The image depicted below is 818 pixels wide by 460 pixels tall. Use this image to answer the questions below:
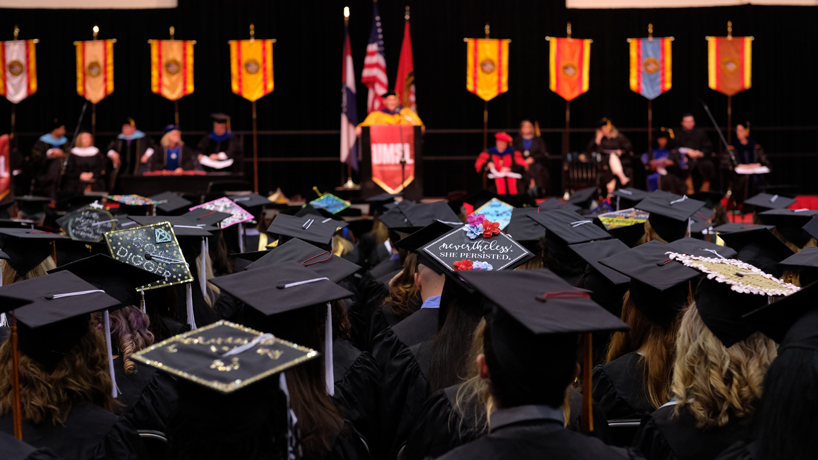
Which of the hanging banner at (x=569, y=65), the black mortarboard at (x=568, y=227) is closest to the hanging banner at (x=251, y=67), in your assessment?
the hanging banner at (x=569, y=65)

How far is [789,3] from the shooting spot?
49.7ft

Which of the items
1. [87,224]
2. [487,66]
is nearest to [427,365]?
[87,224]

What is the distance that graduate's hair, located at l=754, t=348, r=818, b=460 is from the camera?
133 cm

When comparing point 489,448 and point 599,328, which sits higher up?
point 599,328

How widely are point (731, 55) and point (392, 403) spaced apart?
45.0 feet

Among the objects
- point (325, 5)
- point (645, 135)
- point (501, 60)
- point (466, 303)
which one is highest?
point (325, 5)

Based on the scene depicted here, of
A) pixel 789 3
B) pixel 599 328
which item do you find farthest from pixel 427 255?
pixel 789 3

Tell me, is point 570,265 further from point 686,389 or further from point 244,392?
point 244,392

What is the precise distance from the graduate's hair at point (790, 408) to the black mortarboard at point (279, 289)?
122 cm

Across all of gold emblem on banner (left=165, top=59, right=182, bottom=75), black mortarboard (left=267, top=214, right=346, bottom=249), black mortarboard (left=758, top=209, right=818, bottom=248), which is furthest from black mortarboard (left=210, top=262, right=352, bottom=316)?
gold emblem on banner (left=165, top=59, right=182, bottom=75)

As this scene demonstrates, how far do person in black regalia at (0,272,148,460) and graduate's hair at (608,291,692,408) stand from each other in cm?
161

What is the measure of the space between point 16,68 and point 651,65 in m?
13.0

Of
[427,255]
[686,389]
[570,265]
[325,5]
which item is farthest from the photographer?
[325,5]

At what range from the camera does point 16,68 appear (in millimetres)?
13820
